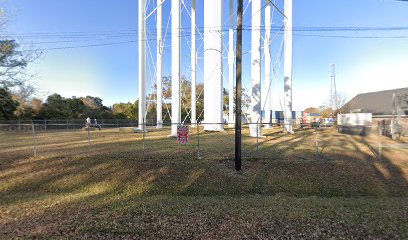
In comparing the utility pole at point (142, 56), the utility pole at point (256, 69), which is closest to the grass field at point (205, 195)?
the utility pole at point (256, 69)

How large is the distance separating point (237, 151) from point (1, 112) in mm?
39084

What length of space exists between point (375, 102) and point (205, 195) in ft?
165

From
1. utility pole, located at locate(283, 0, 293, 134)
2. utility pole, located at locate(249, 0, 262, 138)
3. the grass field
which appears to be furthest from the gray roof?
the grass field

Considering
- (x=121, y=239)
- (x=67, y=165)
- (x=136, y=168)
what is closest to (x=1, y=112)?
(x=67, y=165)

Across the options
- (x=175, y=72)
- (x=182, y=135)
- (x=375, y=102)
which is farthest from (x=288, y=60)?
(x=375, y=102)

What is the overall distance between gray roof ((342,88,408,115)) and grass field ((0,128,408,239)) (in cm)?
3603

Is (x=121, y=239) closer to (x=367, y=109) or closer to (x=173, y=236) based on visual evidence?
(x=173, y=236)

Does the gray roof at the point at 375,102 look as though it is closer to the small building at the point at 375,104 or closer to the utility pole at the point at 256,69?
the small building at the point at 375,104

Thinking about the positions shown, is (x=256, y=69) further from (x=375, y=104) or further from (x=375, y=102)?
(x=375, y=102)

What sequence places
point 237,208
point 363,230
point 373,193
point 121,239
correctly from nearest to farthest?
point 121,239, point 363,230, point 237,208, point 373,193

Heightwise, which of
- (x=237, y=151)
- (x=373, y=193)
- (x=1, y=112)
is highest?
(x=1, y=112)

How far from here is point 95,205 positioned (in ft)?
19.4

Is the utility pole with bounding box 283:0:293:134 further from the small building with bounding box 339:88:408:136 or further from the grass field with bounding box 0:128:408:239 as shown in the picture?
the small building with bounding box 339:88:408:136

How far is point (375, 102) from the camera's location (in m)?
45.7
